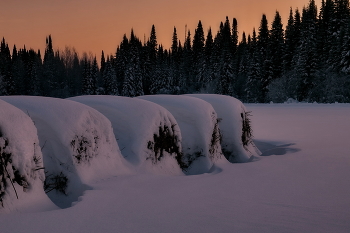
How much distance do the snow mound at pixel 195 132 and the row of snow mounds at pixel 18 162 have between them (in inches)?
139

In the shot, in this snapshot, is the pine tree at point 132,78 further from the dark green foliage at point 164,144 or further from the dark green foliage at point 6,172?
the dark green foliage at point 6,172

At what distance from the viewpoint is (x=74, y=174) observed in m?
4.09

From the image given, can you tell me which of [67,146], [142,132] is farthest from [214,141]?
[67,146]

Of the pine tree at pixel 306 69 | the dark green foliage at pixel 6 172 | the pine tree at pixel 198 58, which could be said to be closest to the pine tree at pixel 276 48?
the pine tree at pixel 306 69

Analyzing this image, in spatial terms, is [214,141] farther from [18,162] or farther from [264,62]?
[264,62]

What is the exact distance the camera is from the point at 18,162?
3279 mm

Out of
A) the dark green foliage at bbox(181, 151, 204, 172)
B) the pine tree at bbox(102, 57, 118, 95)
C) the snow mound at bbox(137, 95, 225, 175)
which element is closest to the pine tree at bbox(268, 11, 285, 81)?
the pine tree at bbox(102, 57, 118, 95)

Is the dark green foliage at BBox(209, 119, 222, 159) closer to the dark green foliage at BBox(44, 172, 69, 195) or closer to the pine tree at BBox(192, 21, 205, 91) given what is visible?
the dark green foliage at BBox(44, 172, 69, 195)

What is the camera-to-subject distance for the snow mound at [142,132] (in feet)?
17.2

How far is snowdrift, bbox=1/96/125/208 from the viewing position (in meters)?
3.98

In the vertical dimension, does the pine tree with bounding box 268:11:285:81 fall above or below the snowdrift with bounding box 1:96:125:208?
above

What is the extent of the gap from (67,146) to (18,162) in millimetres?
831

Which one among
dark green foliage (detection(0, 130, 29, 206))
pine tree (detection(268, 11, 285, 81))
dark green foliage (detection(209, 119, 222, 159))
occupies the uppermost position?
pine tree (detection(268, 11, 285, 81))

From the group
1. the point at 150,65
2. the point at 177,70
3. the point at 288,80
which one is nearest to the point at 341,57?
the point at 288,80
